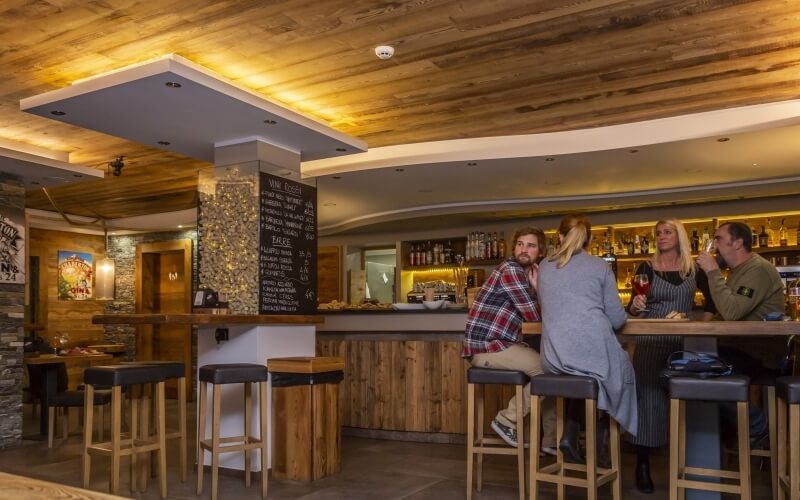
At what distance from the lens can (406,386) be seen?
615cm

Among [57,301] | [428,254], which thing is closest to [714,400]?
[428,254]

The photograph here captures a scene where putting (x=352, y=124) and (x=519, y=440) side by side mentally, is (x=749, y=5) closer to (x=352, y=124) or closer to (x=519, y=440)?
(x=519, y=440)

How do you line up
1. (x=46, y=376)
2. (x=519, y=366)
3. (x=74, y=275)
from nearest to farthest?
(x=519, y=366) → (x=46, y=376) → (x=74, y=275)

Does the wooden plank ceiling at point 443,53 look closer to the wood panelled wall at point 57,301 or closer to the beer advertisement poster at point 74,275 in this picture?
the wood panelled wall at point 57,301

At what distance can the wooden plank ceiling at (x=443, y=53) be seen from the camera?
12.1 ft

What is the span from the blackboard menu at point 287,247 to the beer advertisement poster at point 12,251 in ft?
9.45

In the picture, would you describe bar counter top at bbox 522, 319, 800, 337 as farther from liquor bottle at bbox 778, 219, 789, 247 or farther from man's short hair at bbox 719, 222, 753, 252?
liquor bottle at bbox 778, 219, 789, 247

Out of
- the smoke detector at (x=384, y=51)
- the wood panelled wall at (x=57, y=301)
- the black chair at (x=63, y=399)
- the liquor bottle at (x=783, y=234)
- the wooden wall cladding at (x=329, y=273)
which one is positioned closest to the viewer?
the smoke detector at (x=384, y=51)

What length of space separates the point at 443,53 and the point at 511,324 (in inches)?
66.5

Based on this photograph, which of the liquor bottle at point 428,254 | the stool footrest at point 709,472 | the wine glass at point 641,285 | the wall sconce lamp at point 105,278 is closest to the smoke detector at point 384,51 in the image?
the wine glass at point 641,285

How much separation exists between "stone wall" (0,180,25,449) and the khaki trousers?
15.0ft

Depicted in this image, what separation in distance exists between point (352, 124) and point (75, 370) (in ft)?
18.9

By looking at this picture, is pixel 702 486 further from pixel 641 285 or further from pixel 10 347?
pixel 10 347

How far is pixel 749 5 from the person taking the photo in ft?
12.1
